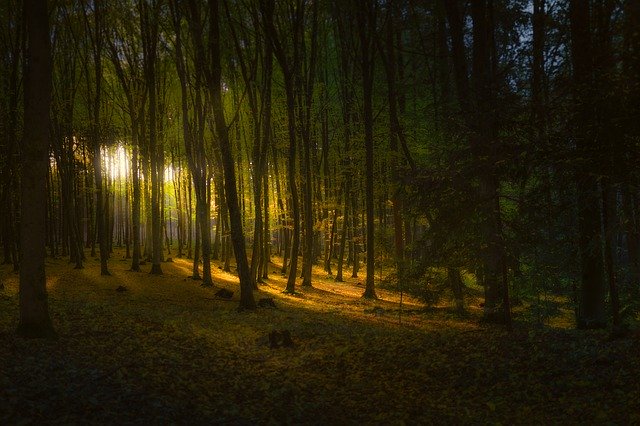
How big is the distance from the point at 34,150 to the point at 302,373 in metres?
6.58

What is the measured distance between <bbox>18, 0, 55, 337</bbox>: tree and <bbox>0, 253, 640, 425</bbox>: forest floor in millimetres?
1494

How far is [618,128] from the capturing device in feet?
22.3

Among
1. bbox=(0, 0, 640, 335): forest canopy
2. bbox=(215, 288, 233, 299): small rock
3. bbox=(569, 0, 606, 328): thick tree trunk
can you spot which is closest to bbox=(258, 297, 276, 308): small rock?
bbox=(0, 0, 640, 335): forest canopy

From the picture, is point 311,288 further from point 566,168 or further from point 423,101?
point 566,168

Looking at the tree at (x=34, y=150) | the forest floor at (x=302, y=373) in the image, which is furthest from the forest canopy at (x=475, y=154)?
the forest floor at (x=302, y=373)

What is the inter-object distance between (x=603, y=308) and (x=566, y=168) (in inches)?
197

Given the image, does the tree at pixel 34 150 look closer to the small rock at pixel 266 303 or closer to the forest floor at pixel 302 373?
the forest floor at pixel 302 373

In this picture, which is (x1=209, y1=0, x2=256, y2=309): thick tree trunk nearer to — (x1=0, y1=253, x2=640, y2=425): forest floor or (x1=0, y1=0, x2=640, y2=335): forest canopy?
(x1=0, y1=0, x2=640, y2=335): forest canopy

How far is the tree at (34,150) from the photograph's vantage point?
304 inches

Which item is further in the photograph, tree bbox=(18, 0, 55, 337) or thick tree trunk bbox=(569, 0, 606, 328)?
tree bbox=(18, 0, 55, 337)

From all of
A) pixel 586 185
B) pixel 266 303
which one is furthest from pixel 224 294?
pixel 586 185

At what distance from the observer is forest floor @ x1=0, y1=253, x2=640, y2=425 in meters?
6.10

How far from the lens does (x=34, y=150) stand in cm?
777

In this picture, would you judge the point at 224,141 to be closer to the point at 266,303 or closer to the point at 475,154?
the point at 266,303
